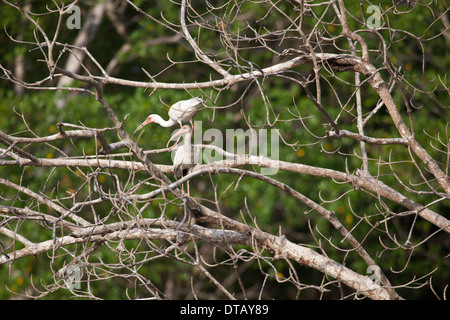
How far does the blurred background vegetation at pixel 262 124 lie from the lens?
7379 mm

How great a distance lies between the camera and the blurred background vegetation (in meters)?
7.38

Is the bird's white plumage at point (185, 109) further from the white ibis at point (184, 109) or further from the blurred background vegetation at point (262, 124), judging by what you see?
the blurred background vegetation at point (262, 124)

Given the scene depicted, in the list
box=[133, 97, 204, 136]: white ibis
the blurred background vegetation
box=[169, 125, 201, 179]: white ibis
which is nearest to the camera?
box=[133, 97, 204, 136]: white ibis

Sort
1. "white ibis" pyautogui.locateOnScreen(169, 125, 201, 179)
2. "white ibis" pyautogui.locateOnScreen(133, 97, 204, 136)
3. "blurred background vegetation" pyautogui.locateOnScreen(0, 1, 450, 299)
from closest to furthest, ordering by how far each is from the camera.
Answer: "white ibis" pyautogui.locateOnScreen(133, 97, 204, 136) < "white ibis" pyautogui.locateOnScreen(169, 125, 201, 179) < "blurred background vegetation" pyautogui.locateOnScreen(0, 1, 450, 299)

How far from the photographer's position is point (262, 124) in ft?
21.1

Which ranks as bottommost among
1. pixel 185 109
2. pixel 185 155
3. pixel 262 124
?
pixel 185 155

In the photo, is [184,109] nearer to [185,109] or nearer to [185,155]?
[185,109]

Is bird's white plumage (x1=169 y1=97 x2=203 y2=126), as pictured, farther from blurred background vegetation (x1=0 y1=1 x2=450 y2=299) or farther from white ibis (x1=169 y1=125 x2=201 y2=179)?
blurred background vegetation (x1=0 y1=1 x2=450 y2=299)

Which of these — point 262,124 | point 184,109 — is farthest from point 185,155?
point 262,124

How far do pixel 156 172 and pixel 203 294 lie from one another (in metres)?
5.90

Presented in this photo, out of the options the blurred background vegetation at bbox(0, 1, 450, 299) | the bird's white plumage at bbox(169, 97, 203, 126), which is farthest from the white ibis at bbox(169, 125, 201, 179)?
the blurred background vegetation at bbox(0, 1, 450, 299)

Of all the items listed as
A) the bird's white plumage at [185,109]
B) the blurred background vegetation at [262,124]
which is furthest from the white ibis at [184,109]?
the blurred background vegetation at [262,124]

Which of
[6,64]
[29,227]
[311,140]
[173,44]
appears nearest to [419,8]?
[311,140]

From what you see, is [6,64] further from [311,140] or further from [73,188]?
[311,140]
